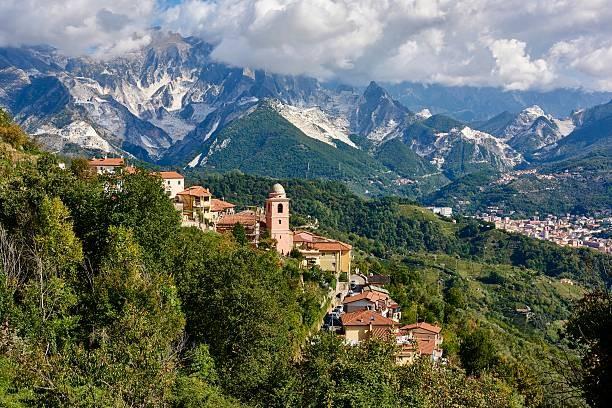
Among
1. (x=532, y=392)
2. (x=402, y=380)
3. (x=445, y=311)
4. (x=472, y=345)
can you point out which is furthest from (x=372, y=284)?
(x=402, y=380)

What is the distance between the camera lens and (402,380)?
983 inches

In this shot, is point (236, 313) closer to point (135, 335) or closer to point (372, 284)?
point (135, 335)

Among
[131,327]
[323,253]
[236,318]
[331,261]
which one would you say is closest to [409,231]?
[331,261]

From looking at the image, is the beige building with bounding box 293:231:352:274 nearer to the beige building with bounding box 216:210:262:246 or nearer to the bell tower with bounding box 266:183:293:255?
the bell tower with bounding box 266:183:293:255

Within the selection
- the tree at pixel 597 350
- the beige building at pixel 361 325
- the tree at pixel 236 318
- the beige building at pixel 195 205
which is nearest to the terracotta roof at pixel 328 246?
the beige building at pixel 195 205

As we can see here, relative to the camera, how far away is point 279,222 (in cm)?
6016

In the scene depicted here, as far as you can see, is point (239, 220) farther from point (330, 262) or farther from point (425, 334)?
point (425, 334)

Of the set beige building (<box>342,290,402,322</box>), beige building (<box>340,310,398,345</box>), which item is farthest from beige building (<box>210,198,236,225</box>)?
beige building (<box>340,310,398,345</box>)

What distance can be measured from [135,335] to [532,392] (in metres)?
31.7

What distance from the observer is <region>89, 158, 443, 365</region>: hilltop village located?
47969mm

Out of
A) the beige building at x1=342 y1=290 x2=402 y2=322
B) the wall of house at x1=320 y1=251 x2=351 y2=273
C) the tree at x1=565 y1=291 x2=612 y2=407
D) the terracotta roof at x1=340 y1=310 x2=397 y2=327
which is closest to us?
the tree at x1=565 y1=291 x2=612 y2=407

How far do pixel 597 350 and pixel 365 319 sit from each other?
3515 cm

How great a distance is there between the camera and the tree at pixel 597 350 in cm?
1213

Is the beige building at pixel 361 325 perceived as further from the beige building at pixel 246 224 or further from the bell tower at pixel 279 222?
the beige building at pixel 246 224
